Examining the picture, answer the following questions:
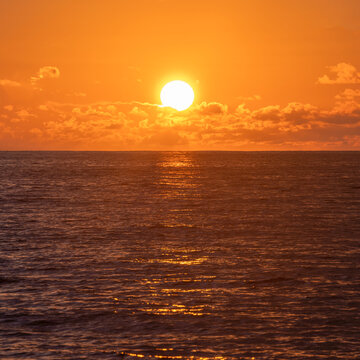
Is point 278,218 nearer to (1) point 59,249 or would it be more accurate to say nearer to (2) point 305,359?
(1) point 59,249

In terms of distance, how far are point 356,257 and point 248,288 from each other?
12.8m

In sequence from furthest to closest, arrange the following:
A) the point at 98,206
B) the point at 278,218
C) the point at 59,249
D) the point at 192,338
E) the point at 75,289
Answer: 1. the point at 98,206
2. the point at 278,218
3. the point at 59,249
4. the point at 75,289
5. the point at 192,338

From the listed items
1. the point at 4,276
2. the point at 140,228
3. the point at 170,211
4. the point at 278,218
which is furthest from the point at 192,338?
the point at 170,211

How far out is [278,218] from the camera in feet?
215

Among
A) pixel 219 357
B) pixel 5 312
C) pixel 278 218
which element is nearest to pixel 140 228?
pixel 278 218

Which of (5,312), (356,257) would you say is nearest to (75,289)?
(5,312)

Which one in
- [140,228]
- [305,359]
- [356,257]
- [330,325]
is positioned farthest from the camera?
[140,228]

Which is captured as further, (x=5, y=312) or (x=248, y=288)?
(x=248, y=288)

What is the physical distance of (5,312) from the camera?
2873cm

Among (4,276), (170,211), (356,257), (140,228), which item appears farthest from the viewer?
(170,211)

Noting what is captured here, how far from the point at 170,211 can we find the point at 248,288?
39871 mm

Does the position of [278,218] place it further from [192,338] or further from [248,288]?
[192,338]

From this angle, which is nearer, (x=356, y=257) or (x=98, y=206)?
(x=356, y=257)

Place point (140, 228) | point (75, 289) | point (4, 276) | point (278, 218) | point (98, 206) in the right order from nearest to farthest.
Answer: point (75, 289) → point (4, 276) → point (140, 228) → point (278, 218) → point (98, 206)
